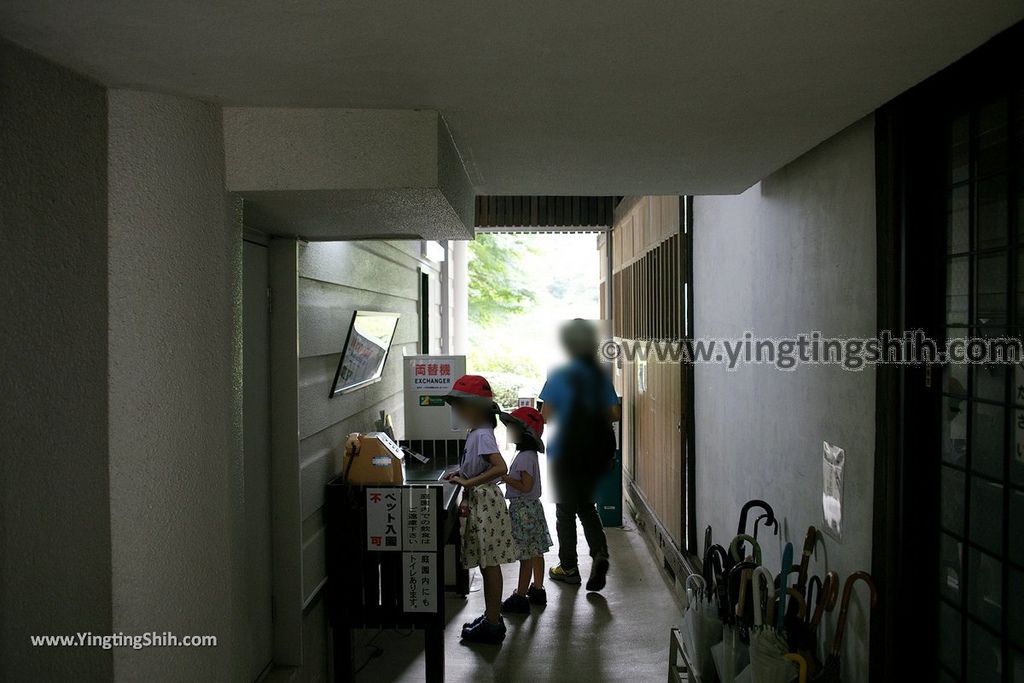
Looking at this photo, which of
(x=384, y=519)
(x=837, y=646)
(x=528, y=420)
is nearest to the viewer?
(x=837, y=646)

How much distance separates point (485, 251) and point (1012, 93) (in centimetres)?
1115

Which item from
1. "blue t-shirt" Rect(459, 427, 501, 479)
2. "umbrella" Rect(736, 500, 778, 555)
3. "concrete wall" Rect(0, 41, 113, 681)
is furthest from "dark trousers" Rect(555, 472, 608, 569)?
"concrete wall" Rect(0, 41, 113, 681)

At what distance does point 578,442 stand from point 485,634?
4.98ft

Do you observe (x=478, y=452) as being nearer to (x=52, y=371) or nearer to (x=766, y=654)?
(x=766, y=654)

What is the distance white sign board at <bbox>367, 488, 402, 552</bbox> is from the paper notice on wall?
184 centimetres

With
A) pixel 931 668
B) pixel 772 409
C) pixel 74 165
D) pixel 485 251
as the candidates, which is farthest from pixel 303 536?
pixel 485 251

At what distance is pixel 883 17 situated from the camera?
1.53 metres

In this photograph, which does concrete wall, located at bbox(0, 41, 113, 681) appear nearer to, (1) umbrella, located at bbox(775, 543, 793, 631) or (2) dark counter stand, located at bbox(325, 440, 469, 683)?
(2) dark counter stand, located at bbox(325, 440, 469, 683)

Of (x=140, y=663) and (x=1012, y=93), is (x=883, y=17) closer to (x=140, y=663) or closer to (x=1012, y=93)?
(x=1012, y=93)

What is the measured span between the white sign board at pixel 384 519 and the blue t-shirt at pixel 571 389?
1738 mm

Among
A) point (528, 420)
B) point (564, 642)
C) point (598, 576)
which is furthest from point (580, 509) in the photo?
point (564, 642)

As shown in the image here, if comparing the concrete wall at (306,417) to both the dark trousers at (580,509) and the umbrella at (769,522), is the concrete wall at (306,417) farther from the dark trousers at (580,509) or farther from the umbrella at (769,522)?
the umbrella at (769,522)

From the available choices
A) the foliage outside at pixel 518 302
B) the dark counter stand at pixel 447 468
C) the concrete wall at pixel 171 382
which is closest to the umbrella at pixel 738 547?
the dark counter stand at pixel 447 468

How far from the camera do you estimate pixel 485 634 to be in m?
3.99
